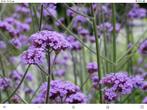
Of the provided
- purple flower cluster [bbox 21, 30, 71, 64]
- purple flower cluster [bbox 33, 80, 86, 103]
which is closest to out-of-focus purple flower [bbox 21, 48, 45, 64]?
purple flower cluster [bbox 21, 30, 71, 64]

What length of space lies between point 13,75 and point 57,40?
57cm

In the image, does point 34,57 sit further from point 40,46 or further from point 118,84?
point 118,84

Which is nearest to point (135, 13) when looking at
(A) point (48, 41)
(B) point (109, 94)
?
(B) point (109, 94)

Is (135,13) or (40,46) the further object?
(135,13)

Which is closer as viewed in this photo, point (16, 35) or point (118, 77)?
point (118, 77)

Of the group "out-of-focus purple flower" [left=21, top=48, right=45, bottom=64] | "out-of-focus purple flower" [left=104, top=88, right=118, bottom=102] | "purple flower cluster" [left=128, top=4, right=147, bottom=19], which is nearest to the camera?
"out-of-focus purple flower" [left=21, top=48, right=45, bottom=64]

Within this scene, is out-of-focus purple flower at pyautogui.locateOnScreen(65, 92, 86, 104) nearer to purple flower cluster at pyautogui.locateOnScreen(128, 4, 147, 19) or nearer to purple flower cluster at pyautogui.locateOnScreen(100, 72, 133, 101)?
purple flower cluster at pyautogui.locateOnScreen(100, 72, 133, 101)

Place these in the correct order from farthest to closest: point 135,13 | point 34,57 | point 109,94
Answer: point 135,13 → point 109,94 → point 34,57

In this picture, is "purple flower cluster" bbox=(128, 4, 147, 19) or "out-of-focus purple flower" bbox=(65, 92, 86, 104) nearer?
"out-of-focus purple flower" bbox=(65, 92, 86, 104)

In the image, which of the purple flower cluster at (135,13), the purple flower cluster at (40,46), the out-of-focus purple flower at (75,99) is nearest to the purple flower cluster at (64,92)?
the out-of-focus purple flower at (75,99)

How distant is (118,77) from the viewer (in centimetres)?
123

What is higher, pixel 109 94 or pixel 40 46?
pixel 40 46
